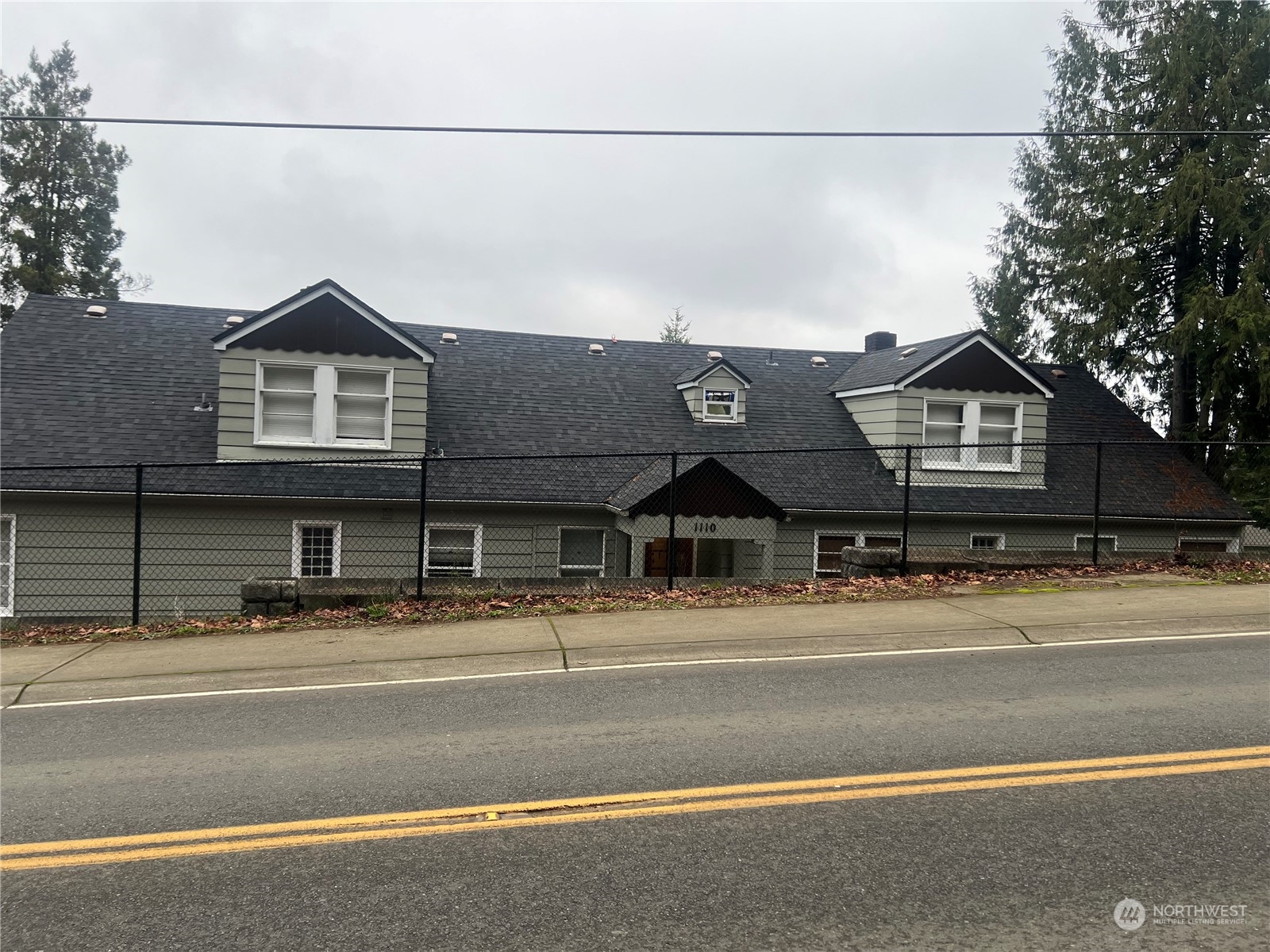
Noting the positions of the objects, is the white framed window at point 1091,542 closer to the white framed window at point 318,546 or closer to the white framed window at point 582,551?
the white framed window at point 582,551

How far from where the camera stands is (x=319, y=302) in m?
17.0

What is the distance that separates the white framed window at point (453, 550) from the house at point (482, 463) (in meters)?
0.04

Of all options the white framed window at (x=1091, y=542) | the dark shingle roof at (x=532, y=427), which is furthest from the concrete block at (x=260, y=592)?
the white framed window at (x=1091, y=542)

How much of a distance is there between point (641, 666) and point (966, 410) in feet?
44.5

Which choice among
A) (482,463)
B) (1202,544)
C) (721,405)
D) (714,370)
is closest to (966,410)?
(721,405)

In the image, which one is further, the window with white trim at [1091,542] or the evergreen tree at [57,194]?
the evergreen tree at [57,194]

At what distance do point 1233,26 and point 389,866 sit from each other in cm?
2558

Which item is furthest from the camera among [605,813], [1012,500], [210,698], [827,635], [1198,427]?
[1198,427]

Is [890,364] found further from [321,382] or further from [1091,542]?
[321,382]

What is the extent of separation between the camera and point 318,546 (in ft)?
55.4

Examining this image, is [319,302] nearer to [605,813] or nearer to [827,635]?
[827,635]

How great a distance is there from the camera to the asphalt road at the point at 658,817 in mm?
3922

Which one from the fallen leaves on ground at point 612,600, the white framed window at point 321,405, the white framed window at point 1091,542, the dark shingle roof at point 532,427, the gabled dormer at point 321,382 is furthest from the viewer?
the white framed window at point 1091,542

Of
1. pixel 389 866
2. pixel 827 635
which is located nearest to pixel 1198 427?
pixel 827 635
